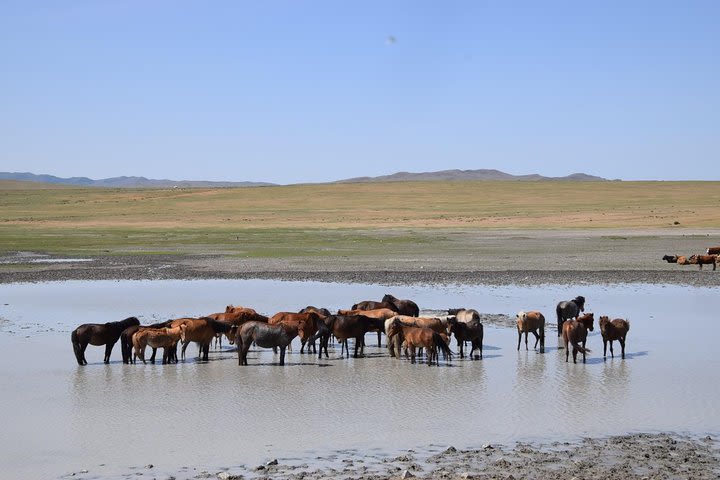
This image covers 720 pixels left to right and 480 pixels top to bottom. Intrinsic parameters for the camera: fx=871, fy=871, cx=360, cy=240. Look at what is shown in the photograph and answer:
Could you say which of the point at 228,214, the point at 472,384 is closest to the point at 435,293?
the point at 472,384

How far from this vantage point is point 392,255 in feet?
119

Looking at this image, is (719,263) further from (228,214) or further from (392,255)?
(228,214)

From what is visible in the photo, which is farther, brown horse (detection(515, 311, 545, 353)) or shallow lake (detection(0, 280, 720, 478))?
brown horse (detection(515, 311, 545, 353))

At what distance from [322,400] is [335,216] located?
6134cm

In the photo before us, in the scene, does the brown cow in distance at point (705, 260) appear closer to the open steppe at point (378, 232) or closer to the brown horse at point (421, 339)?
the open steppe at point (378, 232)

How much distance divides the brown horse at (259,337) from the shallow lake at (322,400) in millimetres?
292

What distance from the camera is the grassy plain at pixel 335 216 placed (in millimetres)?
44469

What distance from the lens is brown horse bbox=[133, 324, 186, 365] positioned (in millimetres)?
14164

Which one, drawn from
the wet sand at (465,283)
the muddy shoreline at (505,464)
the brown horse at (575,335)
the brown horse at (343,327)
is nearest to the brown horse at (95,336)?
the brown horse at (343,327)

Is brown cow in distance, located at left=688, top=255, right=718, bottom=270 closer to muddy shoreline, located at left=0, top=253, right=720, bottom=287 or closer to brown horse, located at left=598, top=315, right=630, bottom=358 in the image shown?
muddy shoreline, located at left=0, top=253, right=720, bottom=287

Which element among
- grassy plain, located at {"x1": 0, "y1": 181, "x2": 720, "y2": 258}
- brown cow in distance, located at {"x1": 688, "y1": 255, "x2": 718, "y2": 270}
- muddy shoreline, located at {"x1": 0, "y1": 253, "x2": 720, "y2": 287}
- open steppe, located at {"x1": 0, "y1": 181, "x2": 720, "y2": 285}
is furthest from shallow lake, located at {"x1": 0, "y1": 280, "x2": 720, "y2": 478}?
grassy plain, located at {"x1": 0, "y1": 181, "x2": 720, "y2": 258}

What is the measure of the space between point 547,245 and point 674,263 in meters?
10.0

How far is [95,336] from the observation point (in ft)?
47.1

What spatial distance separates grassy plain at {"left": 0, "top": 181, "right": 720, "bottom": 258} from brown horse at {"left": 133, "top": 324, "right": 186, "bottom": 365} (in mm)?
22243
